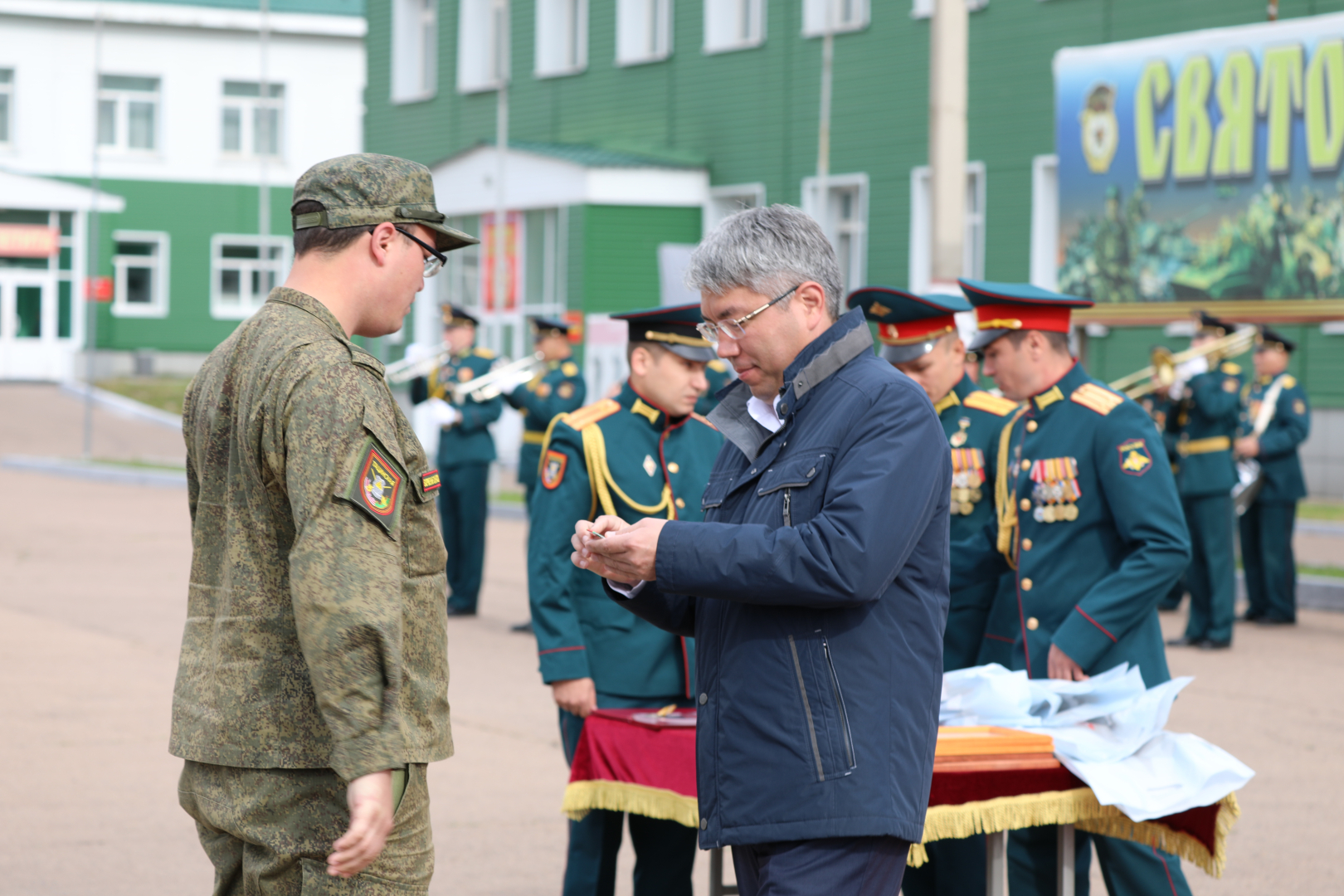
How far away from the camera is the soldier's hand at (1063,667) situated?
4.63 metres

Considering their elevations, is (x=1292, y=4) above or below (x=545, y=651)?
above

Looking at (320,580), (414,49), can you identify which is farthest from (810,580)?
(414,49)

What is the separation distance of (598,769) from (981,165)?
18811 millimetres

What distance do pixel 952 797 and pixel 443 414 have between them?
29.0 ft

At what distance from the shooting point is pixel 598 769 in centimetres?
443

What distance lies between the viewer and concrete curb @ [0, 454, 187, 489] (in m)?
24.3

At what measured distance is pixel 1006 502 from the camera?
5.20m

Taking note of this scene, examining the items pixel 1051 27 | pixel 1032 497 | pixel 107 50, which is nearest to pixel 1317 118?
pixel 1051 27

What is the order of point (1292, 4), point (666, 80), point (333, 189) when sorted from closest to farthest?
1. point (333, 189)
2. point (1292, 4)
3. point (666, 80)

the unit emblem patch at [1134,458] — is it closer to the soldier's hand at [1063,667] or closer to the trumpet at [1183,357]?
the soldier's hand at [1063,667]

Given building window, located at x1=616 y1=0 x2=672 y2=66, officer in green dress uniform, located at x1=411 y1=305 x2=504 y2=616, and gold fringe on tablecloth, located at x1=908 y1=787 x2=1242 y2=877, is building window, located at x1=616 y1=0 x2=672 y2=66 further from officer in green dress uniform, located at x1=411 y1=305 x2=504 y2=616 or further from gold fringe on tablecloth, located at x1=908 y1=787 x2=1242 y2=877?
gold fringe on tablecloth, located at x1=908 y1=787 x2=1242 y2=877

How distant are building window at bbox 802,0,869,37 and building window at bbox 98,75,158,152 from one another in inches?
1004

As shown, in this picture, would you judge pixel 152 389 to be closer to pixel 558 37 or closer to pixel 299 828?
pixel 558 37

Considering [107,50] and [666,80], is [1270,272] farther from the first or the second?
[107,50]
